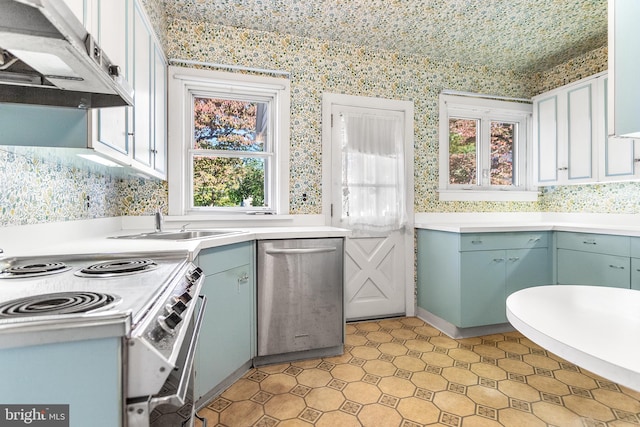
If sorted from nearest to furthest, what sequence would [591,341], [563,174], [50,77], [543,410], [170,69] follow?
[591,341]
[50,77]
[543,410]
[170,69]
[563,174]

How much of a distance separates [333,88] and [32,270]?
2641 mm

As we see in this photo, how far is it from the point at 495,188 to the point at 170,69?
3.39m

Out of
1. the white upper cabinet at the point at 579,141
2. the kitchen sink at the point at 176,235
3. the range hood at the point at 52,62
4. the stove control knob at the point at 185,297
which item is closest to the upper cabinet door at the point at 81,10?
the range hood at the point at 52,62

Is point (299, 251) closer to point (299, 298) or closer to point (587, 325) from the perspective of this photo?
point (299, 298)

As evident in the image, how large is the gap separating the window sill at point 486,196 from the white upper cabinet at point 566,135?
22cm

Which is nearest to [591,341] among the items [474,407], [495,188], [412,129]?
[474,407]

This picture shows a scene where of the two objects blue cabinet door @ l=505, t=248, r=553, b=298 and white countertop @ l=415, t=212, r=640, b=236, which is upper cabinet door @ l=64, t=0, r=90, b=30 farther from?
blue cabinet door @ l=505, t=248, r=553, b=298

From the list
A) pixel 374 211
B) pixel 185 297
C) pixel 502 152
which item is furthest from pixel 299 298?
pixel 502 152

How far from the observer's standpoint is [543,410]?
70.1 inches

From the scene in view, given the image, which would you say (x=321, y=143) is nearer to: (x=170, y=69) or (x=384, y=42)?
(x=384, y=42)

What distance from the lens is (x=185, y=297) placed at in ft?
3.37

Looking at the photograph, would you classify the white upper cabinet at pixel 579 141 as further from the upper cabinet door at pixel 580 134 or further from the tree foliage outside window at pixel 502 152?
the tree foliage outside window at pixel 502 152

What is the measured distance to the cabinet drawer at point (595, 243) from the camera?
250cm

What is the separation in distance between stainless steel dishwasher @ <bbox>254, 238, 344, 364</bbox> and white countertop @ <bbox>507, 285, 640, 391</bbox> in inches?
60.7
